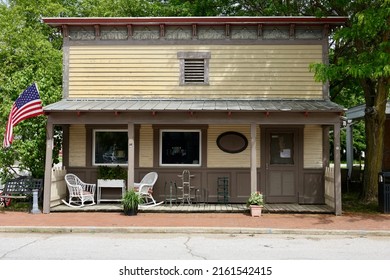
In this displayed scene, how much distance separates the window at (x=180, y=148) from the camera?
48.9ft

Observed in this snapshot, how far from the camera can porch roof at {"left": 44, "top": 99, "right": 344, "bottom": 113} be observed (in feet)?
41.6

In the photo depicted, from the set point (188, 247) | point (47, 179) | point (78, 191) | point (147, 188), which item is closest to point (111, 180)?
point (78, 191)

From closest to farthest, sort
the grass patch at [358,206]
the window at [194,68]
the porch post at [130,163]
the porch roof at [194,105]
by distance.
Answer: the porch roof at [194,105] < the porch post at [130,163] < the grass patch at [358,206] < the window at [194,68]

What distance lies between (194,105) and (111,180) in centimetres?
363

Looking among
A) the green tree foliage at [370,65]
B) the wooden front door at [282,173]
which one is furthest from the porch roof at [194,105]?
the wooden front door at [282,173]

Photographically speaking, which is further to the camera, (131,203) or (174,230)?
(131,203)

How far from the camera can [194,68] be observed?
14781 millimetres

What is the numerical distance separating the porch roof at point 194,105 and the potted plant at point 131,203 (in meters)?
2.38

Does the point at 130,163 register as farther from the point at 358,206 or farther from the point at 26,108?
the point at 358,206

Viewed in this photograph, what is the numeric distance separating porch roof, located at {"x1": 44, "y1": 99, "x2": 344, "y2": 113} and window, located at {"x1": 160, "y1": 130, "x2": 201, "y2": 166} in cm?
118

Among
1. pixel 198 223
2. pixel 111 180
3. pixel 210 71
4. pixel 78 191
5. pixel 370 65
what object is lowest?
pixel 198 223

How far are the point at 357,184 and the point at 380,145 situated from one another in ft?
19.0

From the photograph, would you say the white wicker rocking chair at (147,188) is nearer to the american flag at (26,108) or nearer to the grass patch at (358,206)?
the american flag at (26,108)
